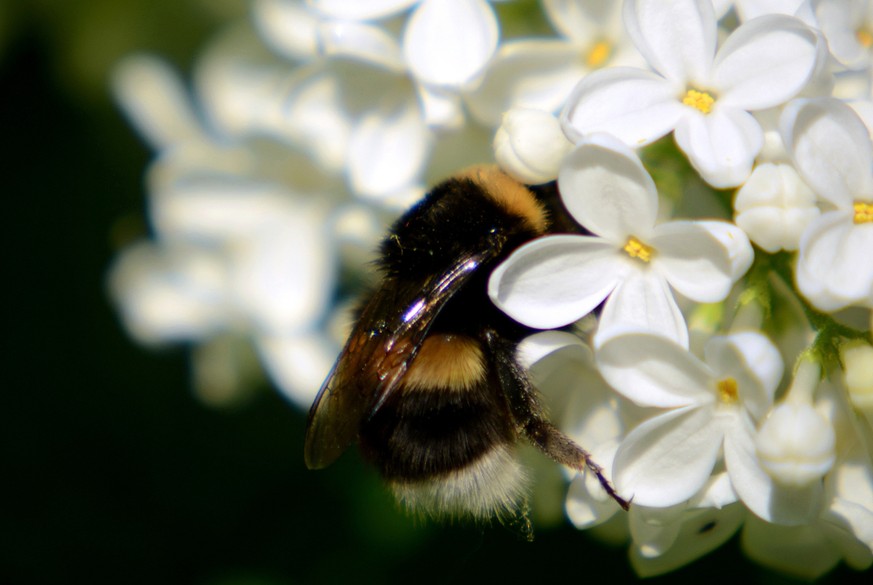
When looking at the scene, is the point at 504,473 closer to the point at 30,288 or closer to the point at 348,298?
the point at 348,298

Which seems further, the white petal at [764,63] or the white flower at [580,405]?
the white flower at [580,405]

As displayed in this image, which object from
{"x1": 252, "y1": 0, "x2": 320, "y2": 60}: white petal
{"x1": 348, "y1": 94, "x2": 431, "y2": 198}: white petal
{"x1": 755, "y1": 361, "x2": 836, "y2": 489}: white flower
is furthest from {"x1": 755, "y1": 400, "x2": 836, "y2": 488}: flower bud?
{"x1": 252, "y1": 0, "x2": 320, "y2": 60}: white petal

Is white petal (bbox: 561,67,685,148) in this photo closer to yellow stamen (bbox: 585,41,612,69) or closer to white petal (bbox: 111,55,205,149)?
yellow stamen (bbox: 585,41,612,69)

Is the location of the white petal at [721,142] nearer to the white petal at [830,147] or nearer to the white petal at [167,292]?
the white petal at [830,147]

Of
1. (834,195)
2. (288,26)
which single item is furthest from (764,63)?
(288,26)

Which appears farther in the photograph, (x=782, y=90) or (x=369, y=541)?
(x=369, y=541)

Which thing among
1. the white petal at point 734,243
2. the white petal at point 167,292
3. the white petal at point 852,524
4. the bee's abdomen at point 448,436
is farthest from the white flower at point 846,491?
the white petal at point 167,292

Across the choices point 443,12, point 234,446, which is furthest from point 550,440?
point 234,446
